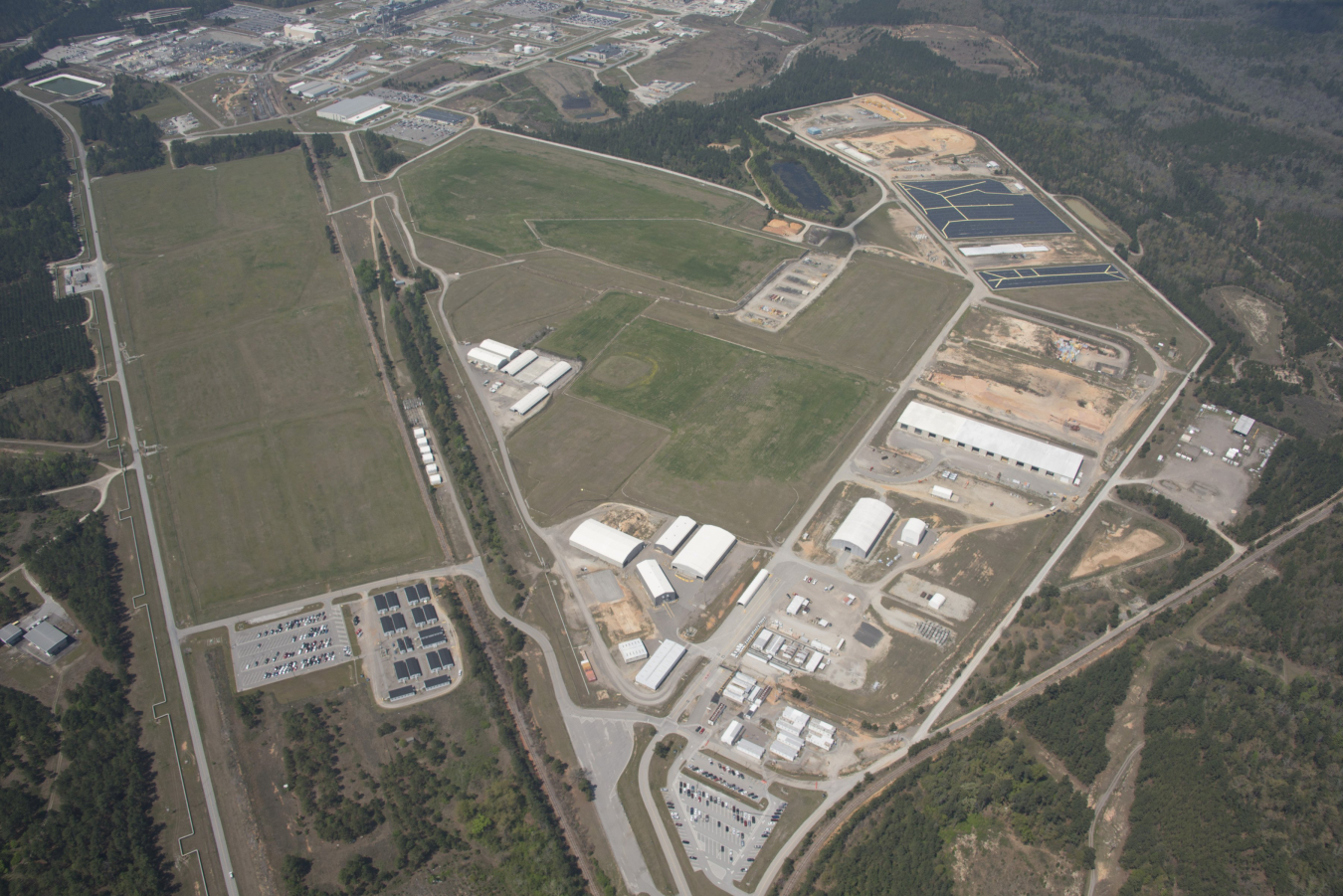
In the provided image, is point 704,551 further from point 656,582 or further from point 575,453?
Answer: point 575,453

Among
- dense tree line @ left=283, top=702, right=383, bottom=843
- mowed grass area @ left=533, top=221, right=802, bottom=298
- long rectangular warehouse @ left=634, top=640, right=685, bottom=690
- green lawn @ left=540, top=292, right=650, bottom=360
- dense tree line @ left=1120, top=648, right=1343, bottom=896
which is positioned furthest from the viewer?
mowed grass area @ left=533, top=221, right=802, bottom=298

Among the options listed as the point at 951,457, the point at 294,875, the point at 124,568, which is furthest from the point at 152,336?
the point at 951,457

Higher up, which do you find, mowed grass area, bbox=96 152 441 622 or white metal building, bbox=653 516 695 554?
white metal building, bbox=653 516 695 554

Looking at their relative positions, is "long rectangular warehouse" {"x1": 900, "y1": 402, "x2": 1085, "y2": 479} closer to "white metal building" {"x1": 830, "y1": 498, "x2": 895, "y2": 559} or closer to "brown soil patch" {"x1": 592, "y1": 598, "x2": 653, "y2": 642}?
"white metal building" {"x1": 830, "y1": 498, "x2": 895, "y2": 559}

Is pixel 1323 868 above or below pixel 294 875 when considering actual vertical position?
above

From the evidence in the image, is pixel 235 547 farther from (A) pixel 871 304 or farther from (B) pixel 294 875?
(A) pixel 871 304

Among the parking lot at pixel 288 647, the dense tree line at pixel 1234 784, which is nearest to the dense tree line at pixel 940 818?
the dense tree line at pixel 1234 784

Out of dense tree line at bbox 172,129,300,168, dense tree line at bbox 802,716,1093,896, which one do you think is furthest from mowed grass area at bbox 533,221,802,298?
dense tree line at bbox 802,716,1093,896
